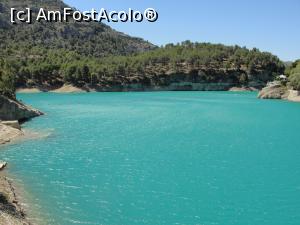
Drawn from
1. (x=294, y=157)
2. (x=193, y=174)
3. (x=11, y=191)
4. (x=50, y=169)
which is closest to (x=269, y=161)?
(x=294, y=157)

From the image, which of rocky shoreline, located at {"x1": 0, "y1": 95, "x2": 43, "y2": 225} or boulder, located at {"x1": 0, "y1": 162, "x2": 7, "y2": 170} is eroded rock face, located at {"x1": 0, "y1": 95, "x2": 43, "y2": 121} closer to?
rocky shoreline, located at {"x1": 0, "y1": 95, "x2": 43, "y2": 225}

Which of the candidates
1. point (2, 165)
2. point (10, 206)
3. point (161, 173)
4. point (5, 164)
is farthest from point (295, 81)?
point (10, 206)

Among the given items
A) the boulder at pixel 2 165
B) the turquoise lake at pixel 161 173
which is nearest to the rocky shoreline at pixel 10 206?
the turquoise lake at pixel 161 173

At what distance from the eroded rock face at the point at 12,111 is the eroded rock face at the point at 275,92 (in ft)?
302

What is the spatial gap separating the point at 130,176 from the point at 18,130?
1175 inches

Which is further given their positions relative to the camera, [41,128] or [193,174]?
[41,128]

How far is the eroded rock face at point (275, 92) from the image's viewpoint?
152512 mm

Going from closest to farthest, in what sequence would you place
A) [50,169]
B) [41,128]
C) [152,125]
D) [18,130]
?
1. [50,169]
2. [18,130]
3. [41,128]
4. [152,125]

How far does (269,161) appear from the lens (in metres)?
47.7

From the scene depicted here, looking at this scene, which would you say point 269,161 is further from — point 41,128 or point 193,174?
point 41,128

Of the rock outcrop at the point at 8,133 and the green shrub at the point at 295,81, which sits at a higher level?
the green shrub at the point at 295,81

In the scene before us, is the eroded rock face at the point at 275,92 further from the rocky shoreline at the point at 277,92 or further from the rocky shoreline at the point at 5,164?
the rocky shoreline at the point at 5,164

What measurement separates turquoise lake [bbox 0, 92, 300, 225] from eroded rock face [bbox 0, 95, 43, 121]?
15.3 feet

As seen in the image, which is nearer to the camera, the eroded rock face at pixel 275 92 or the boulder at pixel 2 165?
the boulder at pixel 2 165
